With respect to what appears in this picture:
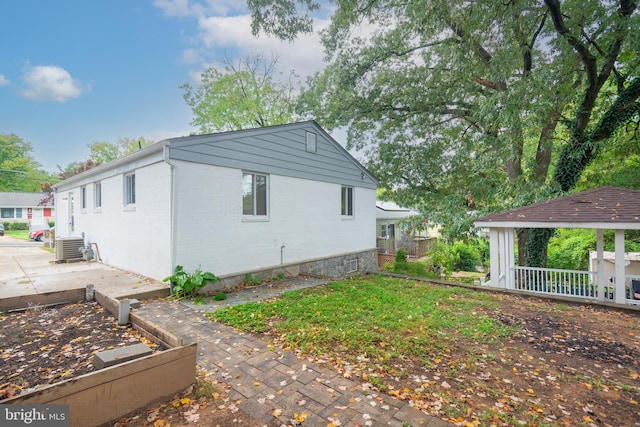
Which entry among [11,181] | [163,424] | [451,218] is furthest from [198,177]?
[11,181]

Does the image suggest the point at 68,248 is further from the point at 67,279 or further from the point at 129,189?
the point at 129,189

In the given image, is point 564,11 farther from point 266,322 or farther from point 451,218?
point 266,322

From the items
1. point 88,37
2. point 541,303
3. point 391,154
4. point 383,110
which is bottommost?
point 541,303

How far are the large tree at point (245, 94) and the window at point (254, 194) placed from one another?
14585 millimetres

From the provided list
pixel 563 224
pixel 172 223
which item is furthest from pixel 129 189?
pixel 563 224

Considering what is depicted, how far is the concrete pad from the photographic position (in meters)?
6.03

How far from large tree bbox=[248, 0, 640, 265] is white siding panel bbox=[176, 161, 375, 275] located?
3.96 m

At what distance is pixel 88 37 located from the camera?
11.3 meters

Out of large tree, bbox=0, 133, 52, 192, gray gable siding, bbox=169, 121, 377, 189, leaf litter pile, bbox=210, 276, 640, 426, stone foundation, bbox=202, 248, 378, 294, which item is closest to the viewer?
leaf litter pile, bbox=210, 276, 640, 426

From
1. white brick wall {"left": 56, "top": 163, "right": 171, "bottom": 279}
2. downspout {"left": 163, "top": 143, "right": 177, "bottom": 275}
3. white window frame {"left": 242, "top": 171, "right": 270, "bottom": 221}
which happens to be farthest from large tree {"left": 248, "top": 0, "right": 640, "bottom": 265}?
white brick wall {"left": 56, "top": 163, "right": 171, "bottom": 279}

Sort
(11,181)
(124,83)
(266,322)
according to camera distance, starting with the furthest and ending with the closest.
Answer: (11,181) < (124,83) < (266,322)

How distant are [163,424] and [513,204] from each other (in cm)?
1074

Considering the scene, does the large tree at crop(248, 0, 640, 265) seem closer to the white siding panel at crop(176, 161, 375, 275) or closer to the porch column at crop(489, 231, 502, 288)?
the porch column at crop(489, 231, 502, 288)

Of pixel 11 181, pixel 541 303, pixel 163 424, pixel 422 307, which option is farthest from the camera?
pixel 11 181
